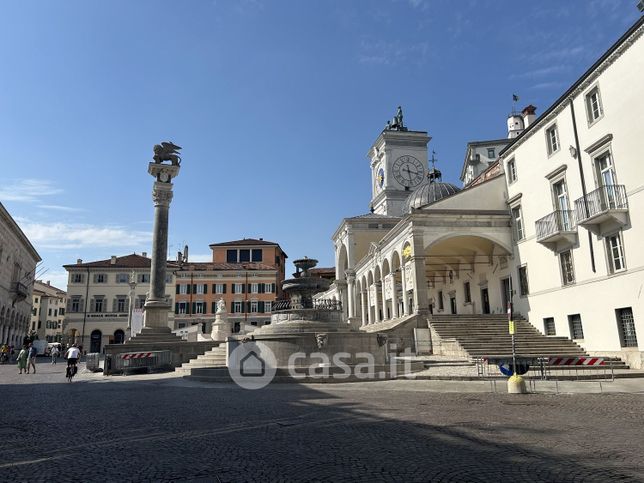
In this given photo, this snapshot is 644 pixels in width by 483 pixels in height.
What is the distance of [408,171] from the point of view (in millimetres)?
Result: 58844

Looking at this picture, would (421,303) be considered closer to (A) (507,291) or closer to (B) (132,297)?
(A) (507,291)

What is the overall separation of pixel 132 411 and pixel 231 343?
7.97 metres

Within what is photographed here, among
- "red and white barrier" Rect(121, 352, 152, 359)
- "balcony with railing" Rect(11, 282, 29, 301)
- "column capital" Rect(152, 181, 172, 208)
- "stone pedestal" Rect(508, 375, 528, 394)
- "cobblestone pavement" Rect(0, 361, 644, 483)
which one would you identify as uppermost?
"column capital" Rect(152, 181, 172, 208)

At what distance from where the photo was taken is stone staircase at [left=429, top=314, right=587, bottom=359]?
22953 millimetres

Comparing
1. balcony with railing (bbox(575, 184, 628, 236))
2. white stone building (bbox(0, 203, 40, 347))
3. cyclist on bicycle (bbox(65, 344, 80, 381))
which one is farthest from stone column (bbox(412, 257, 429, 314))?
white stone building (bbox(0, 203, 40, 347))

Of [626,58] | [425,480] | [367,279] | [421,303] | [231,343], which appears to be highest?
[626,58]

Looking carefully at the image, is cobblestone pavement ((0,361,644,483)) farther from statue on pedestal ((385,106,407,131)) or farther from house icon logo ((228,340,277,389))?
statue on pedestal ((385,106,407,131))

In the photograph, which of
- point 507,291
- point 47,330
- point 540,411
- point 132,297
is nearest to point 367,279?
point 507,291

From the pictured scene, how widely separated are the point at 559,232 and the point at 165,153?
2220 centimetres

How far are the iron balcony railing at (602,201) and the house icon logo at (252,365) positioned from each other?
596 inches

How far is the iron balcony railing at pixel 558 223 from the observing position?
77.5 ft

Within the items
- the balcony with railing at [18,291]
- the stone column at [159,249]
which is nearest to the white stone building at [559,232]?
the stone column at [159,249]

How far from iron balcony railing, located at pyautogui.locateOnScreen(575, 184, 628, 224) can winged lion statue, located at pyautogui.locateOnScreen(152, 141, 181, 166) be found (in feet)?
71.7

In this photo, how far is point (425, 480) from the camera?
190 inches
